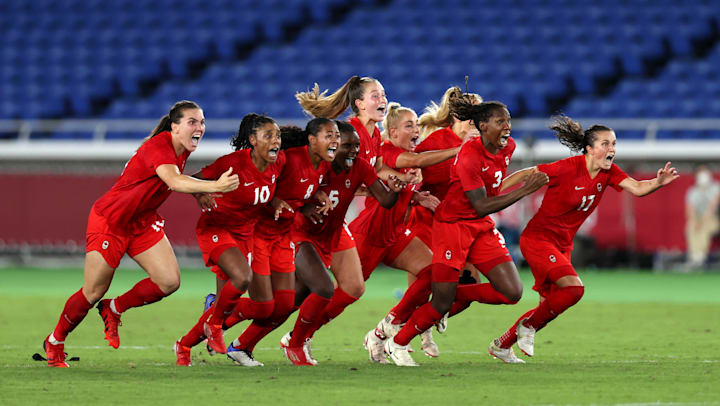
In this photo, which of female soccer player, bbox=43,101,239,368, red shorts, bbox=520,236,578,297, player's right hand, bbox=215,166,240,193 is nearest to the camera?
player's right hand, bbox=215,166,240,193

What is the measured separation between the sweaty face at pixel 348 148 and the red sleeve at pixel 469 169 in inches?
32.8

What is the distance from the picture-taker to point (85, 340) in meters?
11.0

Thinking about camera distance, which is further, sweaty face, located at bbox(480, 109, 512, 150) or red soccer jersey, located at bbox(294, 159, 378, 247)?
red soccer jersey, located at bbox(294, 159, 378, 247)

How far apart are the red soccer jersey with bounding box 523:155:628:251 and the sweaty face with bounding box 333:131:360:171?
1520 millimetres

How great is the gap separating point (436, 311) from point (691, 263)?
13.8m

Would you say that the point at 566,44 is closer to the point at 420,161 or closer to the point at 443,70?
the point at 443,70

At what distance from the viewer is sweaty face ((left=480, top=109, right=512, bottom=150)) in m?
8.91

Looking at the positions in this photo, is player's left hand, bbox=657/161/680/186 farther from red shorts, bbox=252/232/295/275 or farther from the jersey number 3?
red shorts, bbox=252/232/295/275

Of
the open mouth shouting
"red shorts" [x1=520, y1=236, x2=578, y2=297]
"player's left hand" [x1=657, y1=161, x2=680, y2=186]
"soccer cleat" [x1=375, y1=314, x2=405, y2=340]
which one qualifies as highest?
the open mouth shouting

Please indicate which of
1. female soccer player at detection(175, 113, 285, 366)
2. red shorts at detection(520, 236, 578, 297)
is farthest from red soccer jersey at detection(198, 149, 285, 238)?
red shorts at detection(520, 236, 578, 297)

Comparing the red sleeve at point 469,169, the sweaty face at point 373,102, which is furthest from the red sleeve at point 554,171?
the sweaty face at point 373,102

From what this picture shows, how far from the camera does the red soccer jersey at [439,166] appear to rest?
9.74m

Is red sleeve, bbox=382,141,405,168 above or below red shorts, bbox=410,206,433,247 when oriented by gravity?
above

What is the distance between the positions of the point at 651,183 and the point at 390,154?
86.6 inches
